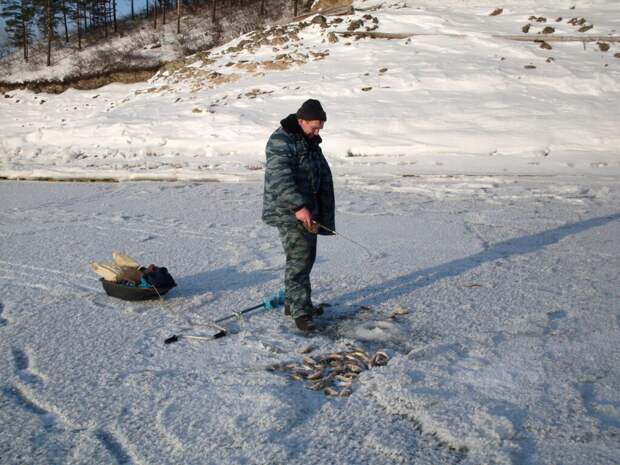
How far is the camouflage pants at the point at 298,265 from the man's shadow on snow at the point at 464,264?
70 centimetres

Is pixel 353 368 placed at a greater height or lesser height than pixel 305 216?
lesser

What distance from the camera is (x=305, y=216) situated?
368 centimetres

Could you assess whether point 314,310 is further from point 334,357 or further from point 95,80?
point 95,80

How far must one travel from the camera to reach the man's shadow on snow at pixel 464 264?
4.62 m

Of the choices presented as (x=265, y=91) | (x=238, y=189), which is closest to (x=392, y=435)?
(x=238, y=189)

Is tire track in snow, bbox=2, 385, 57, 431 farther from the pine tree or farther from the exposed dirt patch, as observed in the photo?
the pine tree

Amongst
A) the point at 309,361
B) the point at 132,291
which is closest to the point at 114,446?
the point at 309,361

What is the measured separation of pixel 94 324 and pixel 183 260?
5.68 feet

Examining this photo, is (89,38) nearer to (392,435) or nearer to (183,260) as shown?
(183,260)

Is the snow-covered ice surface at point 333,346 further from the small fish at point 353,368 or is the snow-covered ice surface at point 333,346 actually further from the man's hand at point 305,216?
the man's hand at point 305,216

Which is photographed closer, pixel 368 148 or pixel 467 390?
pixel 467 390

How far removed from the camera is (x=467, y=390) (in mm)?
3010

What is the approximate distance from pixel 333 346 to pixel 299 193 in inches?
42.9

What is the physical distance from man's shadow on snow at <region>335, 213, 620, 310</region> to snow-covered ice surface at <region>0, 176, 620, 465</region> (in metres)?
0.03
